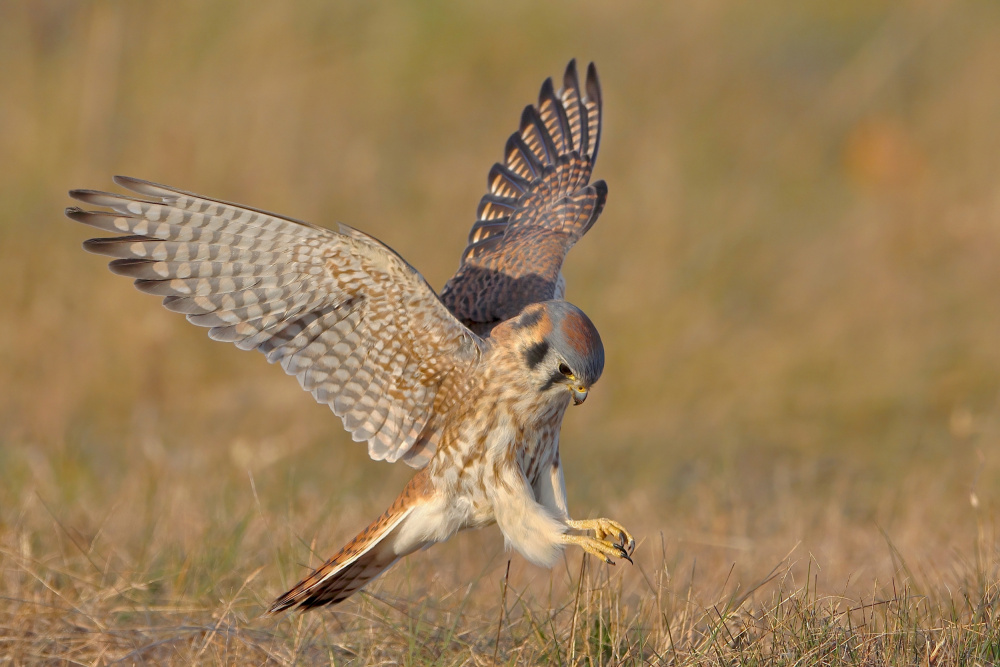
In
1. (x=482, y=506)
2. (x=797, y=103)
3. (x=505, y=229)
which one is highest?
(x=797, y=103)

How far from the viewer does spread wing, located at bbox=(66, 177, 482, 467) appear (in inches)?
132

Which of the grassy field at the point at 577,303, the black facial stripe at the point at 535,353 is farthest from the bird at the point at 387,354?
the grassy field at the point at 577,303

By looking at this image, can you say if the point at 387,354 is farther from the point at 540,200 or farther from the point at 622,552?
the point at 540,200

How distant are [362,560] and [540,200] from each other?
1.89m

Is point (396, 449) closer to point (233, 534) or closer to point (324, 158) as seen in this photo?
point (233, 534)

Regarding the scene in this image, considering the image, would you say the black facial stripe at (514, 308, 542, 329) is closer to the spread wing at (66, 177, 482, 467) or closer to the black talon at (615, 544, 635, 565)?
the spread wing at (66, 177, 482, 467)

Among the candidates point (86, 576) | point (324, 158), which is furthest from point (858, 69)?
point (86, 576)

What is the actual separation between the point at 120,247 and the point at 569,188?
2.04 metres

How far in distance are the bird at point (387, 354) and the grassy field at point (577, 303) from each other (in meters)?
0.26

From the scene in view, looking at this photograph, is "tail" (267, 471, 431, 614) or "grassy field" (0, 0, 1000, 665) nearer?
"tail" (267, 471, 431, 614)

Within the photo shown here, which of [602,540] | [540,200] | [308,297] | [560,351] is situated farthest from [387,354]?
[540,200]

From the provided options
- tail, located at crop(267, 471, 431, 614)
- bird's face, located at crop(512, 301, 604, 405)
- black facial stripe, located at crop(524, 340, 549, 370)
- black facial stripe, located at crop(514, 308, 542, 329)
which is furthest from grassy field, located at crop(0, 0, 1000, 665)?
black facial stripe, located at crop(514, 308, 542, 329)

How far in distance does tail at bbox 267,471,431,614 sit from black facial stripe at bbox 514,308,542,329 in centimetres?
62

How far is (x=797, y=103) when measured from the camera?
33.9 feet
